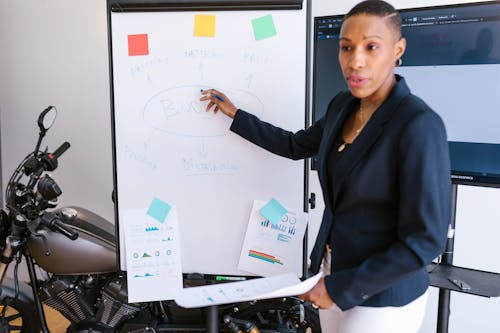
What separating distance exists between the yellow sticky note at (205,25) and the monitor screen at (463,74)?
2.17ft

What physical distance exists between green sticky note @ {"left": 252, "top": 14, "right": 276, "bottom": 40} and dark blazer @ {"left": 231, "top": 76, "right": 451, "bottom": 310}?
0.52m

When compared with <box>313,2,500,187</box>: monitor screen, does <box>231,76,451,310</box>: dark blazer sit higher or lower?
lower

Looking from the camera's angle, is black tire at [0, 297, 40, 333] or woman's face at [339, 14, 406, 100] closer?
woman's face at [339, 14, 406, 100]

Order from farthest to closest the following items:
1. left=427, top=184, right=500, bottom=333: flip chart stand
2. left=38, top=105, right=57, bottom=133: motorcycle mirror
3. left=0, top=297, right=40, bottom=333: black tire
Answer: left=0, top=297, right=40, bottom=333: black tire
left=38, top=105, right=57, bottom=133: motorcycle mirror
left=427, top=184, right=500, bottom=333: flip chart stand

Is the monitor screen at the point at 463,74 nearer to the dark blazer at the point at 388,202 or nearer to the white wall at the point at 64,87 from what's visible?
the dark blazer at the point at 388,202

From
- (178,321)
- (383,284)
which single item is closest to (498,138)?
(383,284)

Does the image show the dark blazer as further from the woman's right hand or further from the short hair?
the woman's right hand

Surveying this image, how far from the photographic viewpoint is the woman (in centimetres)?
98

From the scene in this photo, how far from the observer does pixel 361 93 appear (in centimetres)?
111

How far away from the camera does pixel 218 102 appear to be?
5.39 ft

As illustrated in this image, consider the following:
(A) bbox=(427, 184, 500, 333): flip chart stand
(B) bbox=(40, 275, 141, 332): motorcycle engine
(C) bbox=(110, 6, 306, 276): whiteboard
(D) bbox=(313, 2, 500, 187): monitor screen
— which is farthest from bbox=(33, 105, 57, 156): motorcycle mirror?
(A) bbox=(427, 184, 500, 333): flip chart stand

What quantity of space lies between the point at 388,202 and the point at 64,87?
2.34 m

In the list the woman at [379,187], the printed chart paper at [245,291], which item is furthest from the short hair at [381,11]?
the printed chart paper at [245,291]

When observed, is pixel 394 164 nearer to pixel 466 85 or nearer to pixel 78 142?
pixel 466 85
